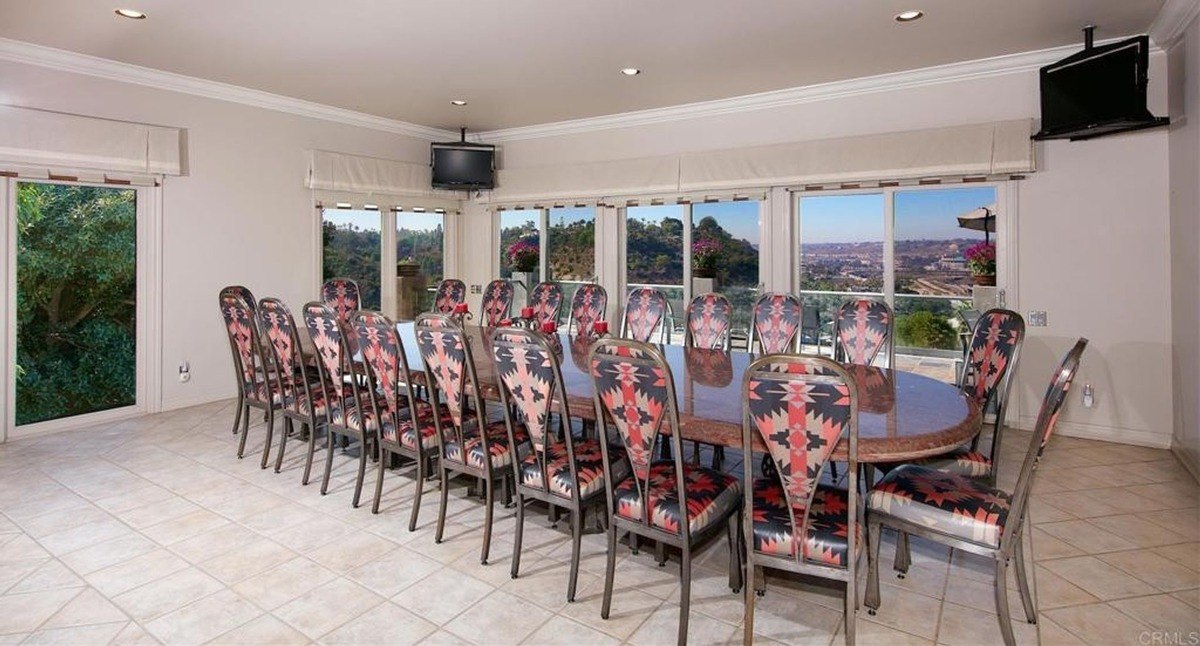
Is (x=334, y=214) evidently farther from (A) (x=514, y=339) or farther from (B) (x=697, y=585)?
(B) (x=697, y=585)

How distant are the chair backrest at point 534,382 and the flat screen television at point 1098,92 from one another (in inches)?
153

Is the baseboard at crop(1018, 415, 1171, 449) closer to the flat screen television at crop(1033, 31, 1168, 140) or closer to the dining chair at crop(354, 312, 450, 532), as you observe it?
the flat screen television at crop(1033, 31, 1168, 140)

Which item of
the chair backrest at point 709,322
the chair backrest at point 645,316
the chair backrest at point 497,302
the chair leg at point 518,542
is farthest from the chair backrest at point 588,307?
the chair leg at point 518,542

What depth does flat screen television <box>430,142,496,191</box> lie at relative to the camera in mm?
7086

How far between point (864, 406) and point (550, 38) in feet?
10.3

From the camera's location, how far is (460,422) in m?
2.80

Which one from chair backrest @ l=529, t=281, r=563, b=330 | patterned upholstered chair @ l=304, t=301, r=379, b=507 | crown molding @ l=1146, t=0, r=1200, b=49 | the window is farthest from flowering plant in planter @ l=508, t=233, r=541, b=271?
crown molding @ l=1146, t=0, r=1200, b=49

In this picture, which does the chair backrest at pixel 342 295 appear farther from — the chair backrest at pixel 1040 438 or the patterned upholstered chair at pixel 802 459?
the chair backrest at pixel 1040 438

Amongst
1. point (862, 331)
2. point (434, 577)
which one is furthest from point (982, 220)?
point (434, 577)

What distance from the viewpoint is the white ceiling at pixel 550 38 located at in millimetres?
3711

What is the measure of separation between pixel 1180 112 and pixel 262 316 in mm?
5645

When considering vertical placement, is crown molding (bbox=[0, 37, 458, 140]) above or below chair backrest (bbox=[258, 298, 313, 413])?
above

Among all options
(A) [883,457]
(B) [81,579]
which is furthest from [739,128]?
(B) [81,579]

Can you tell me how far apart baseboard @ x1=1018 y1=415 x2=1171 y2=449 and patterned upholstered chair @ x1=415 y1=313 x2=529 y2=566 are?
3.73 meters
